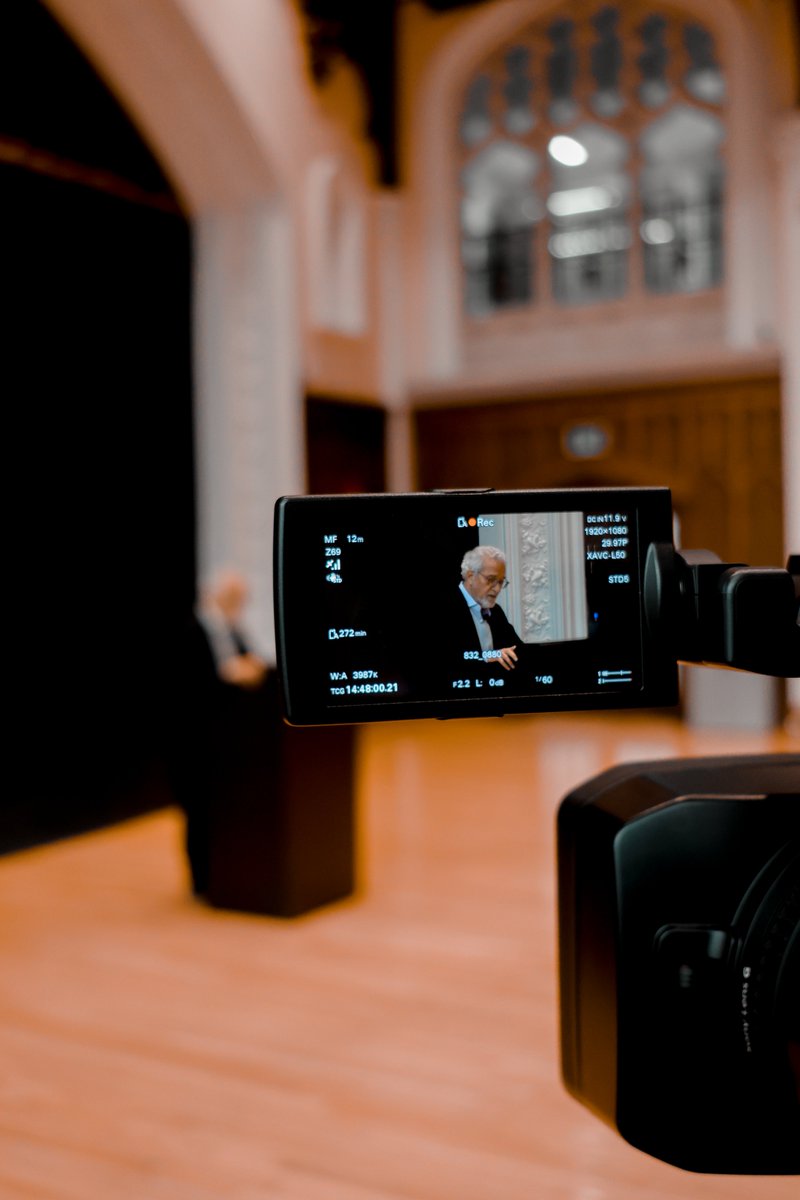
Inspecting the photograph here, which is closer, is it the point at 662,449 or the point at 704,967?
the point at 704,967

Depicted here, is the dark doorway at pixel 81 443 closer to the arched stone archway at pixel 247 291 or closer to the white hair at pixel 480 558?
the arched stone archway at pixel 247 291

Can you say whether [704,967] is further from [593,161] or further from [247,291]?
[593,161]

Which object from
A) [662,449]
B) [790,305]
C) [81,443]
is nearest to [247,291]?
[81,443]

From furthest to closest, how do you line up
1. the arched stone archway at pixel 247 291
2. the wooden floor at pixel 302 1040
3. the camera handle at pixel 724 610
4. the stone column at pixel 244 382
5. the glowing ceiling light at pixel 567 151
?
the glowing ceiling light at pixel 567 151 → the stone column at pixel 244 382 → the arched stone archway at pixel 247 291 → the wooden floor at pixel 302 1040 → the camera handle at pixel 724 610

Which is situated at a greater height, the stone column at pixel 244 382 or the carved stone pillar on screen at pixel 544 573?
the stone column at pixel 244 382

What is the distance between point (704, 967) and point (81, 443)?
23.1ft

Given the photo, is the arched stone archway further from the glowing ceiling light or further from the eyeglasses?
the eyeglasses

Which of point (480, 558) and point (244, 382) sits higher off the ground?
point (244, 382)

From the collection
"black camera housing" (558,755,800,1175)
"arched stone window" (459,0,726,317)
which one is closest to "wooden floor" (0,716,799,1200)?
"black camera housing" (558,755,800,1175)

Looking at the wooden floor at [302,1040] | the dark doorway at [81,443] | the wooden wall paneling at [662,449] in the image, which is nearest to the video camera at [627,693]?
the wooden floor at [302,1040]

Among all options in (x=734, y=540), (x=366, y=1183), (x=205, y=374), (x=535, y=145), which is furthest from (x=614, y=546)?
(x=535, y=145)

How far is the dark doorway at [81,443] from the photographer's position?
746 centimetres

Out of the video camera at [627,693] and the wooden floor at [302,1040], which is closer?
the video camera at [627,693]

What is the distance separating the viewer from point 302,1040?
3855 millimetres
